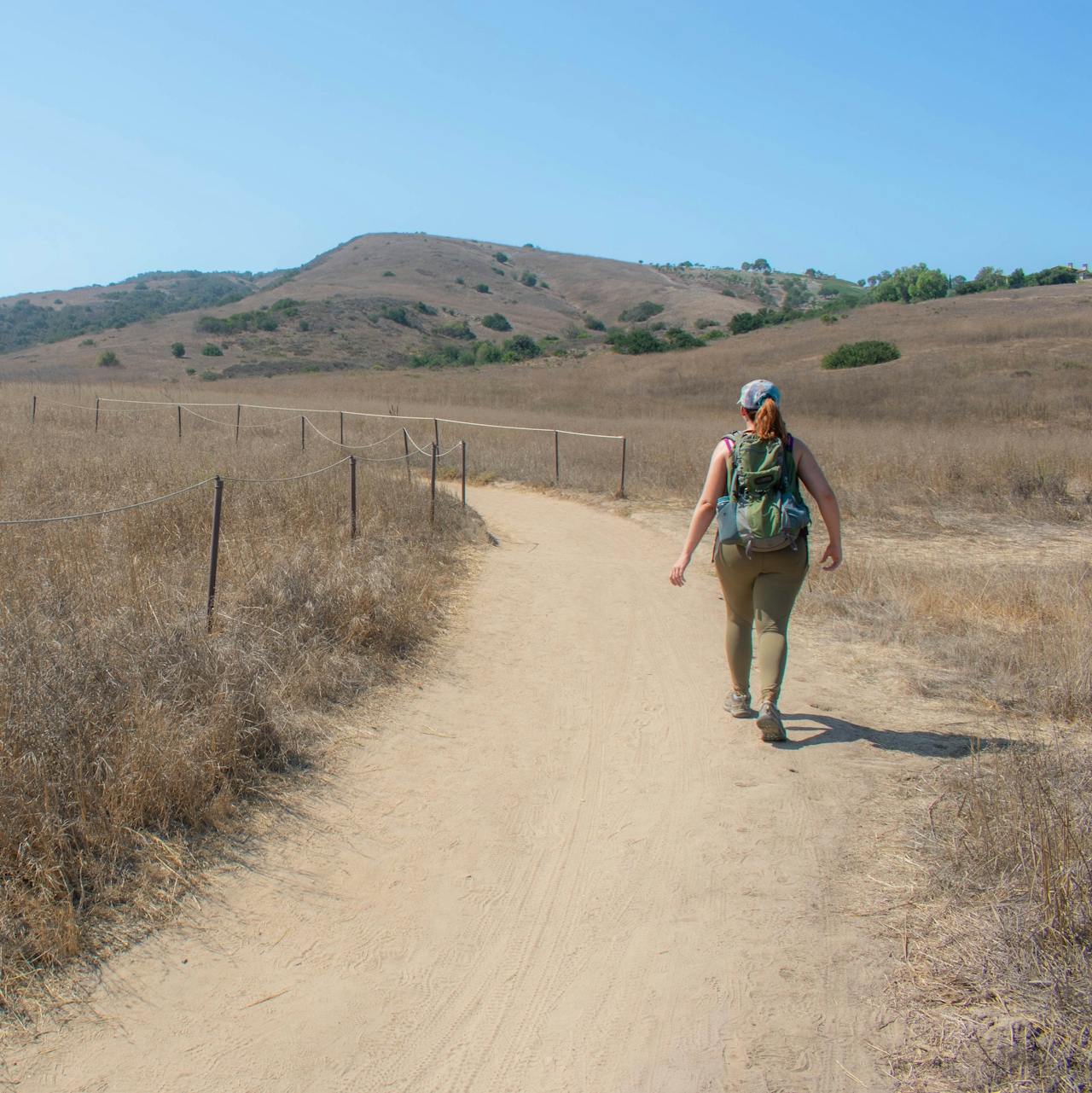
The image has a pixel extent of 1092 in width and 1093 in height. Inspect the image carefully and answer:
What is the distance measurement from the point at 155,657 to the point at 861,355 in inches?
1624

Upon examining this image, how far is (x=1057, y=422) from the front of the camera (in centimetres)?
2569

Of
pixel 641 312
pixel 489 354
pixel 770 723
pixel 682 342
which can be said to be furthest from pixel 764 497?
pixel 641 312

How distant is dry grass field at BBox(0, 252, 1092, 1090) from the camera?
2.93 metres

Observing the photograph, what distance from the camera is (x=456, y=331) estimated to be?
79.0 m

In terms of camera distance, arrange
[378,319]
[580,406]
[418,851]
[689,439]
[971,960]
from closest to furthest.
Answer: [971,960]
[418,851]
[689,439]
[580,406]
[378,319]

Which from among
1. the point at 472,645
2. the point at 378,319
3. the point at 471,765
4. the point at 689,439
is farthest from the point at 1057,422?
the point at 378,319

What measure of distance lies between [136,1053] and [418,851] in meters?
1.45

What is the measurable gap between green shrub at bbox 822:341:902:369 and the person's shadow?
3816 centimetres

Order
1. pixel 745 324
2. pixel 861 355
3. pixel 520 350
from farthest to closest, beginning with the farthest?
pixel 745 324
pixel 520 350
pixel 861 355

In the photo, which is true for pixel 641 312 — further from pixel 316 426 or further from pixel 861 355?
pixel 316 426

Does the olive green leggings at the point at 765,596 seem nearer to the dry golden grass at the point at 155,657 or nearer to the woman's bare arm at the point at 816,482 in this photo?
the woman's bare arm at the point at 816,482

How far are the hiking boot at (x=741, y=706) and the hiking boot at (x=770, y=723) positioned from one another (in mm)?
345

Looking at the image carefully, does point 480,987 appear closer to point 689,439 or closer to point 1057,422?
point 689,439

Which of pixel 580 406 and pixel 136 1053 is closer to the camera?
pixel 136 1053
